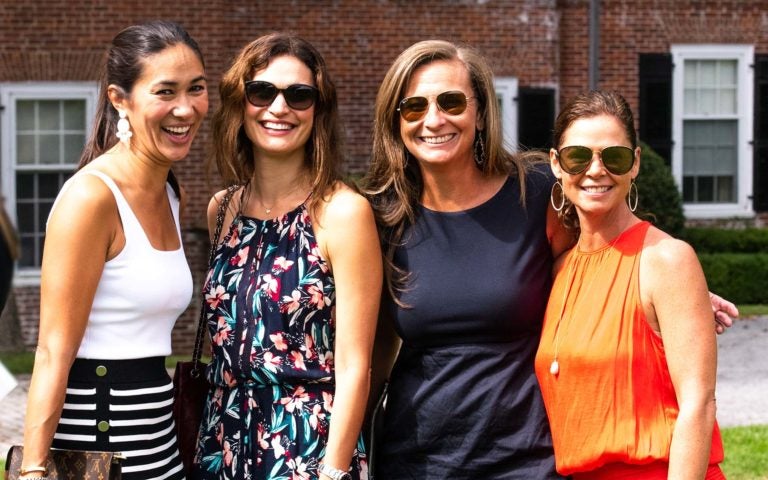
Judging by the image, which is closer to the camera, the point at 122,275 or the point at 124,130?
the point at 122,275

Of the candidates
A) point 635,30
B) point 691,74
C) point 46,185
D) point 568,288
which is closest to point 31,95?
point 46,185

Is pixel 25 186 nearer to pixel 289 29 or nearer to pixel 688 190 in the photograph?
pixel 289 29

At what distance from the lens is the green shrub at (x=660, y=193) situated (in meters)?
13.2

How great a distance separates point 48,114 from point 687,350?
1137cm

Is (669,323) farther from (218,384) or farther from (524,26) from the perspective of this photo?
(524,26)

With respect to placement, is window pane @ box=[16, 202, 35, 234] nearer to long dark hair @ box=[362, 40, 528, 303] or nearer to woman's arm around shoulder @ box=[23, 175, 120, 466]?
long dark hair @ box=[362, 40, 528, 303]

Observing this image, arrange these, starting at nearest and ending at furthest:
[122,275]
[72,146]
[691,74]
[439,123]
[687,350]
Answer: [687,350], [122,275], [439,123], [72,146], [691,74]

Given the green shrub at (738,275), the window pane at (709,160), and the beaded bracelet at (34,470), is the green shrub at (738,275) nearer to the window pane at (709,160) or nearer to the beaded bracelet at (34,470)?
the window pane at (709,160)

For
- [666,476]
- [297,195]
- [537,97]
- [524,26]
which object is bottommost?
[666,476]

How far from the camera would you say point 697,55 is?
47.9 ft

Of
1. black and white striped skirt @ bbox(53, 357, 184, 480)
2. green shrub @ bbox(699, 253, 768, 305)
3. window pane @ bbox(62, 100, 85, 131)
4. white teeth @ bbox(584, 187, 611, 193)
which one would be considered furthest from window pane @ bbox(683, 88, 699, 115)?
black and white striped skirt @ bbox(53, 357, 184, 480)

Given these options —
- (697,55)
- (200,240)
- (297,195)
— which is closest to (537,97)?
(697,55)

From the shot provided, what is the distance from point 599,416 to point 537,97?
38.2 ft

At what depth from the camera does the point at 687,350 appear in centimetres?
261
